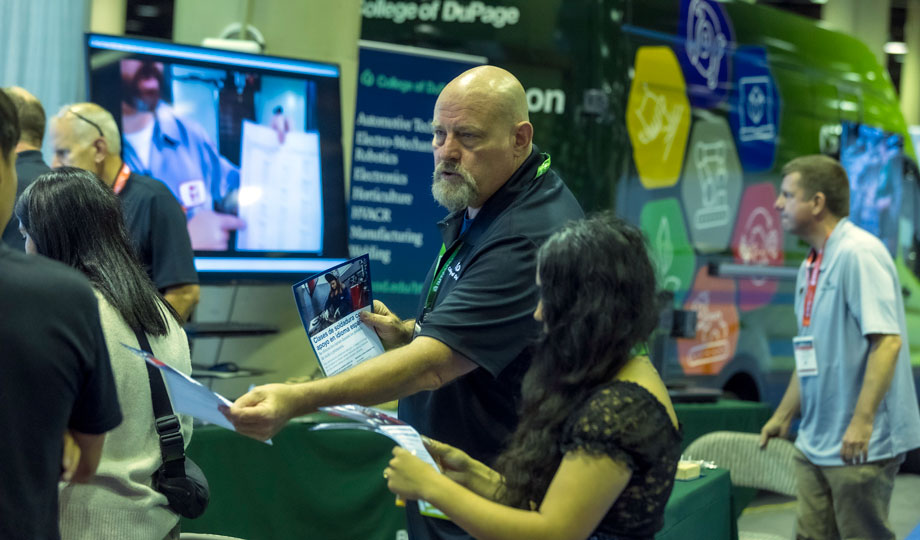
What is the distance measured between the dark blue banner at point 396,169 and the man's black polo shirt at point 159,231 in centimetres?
165

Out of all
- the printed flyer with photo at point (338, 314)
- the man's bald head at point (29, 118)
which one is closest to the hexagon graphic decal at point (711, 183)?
the man's bald head at point (29, 118)

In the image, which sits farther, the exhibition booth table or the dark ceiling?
the dark ceiling

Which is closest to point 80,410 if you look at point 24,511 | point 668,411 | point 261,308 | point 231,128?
point 24,511

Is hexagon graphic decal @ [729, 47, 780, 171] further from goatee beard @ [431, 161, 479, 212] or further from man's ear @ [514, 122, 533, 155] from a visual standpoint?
goatee beard @ [431, 161, 479, 212]

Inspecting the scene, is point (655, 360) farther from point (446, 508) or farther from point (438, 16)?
point (446, 508)

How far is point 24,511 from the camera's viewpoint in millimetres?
1399

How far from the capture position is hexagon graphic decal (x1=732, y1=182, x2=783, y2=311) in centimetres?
625

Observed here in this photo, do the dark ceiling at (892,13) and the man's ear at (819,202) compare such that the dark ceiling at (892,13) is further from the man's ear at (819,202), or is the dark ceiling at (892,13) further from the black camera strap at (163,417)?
the black camera strap at (163,417)

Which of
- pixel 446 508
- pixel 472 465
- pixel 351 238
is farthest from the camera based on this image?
pixel 351 238

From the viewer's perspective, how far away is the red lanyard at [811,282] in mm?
3891

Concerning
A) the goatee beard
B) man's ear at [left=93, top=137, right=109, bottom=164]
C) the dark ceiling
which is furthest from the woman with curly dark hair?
the dark ceiling

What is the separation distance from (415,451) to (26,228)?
0.92 metres

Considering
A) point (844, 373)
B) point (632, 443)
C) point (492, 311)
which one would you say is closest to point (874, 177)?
point (844, 373)

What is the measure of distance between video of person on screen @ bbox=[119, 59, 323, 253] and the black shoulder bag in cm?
220
